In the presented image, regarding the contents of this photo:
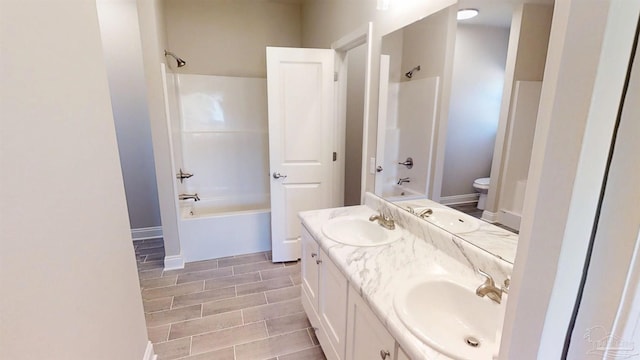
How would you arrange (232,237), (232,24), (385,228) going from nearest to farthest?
(385,228) → (232,237) → (232,24)

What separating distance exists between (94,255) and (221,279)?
1579 millimetres

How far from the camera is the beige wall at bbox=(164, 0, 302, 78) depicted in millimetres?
3139

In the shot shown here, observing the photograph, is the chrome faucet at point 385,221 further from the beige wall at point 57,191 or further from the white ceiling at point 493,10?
the beige wall at point 57,191

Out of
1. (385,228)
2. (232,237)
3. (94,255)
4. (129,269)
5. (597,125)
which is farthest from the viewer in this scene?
(232,237)

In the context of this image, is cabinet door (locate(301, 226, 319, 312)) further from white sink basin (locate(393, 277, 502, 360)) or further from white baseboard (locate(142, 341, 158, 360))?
white baseboard (locate(142, 341, 158, 360))

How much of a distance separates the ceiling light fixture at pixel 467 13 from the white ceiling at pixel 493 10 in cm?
1

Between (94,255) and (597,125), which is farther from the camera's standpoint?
(94,255)

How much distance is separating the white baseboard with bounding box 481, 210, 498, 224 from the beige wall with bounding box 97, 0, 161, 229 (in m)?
3.28

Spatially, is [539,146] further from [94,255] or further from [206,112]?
[206,112]

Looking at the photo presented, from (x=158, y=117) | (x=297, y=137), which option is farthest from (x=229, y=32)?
(x=297, y=137)

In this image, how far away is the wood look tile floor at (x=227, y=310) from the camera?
1.78 meters

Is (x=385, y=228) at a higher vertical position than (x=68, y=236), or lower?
lower

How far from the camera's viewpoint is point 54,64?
2.87 feet

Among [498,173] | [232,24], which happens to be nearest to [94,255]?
[498,173]
